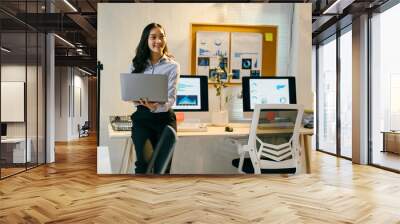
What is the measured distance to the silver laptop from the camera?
4.68 m

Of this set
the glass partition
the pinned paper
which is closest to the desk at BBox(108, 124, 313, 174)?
the pinned paper

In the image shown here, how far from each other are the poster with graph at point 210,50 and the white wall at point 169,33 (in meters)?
0.15

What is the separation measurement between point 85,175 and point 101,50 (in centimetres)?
192

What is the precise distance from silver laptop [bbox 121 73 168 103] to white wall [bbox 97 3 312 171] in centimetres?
30

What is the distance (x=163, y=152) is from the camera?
498cm

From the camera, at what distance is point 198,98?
4840mm

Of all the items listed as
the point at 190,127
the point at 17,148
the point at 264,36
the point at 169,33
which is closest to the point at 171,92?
the point at 190,127

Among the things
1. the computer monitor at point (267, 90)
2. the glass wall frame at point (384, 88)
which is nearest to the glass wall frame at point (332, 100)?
the glass wall frame at point (384, 88)

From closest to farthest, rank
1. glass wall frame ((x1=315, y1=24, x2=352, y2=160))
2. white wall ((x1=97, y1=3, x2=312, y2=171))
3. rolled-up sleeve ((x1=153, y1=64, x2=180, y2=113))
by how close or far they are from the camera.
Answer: rolled-up sleeve ((x1=153, y1=64, x2=180, y2=113)), white wall ((x1=97, y1=3, x2=312, y2=171)), glass wall frame ((x1=315, y1=24, x2=352, y2=160))

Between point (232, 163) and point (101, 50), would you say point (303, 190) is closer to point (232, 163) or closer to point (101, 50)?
point (232, 163)

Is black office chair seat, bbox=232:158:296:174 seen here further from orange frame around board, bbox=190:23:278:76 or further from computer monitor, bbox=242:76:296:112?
orange frame around board, bbox=190:23:278:76

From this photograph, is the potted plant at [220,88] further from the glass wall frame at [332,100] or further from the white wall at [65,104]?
the white wall at [65,104]

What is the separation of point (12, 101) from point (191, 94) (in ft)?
10.1

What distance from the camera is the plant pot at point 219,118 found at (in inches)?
201
